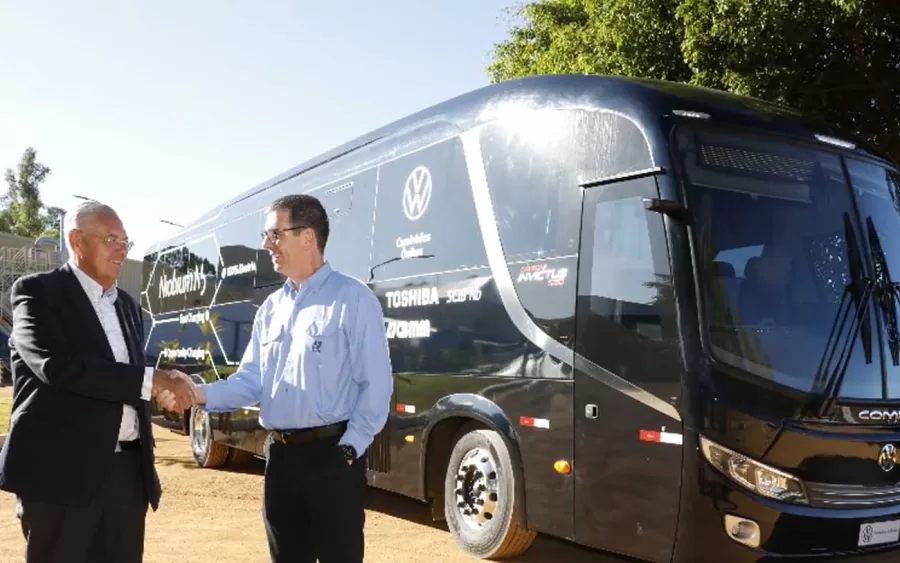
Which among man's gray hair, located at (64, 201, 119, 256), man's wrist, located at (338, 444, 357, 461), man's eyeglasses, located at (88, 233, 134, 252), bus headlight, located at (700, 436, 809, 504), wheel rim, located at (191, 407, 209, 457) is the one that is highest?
man's gray hair, located at (64, 201, 119, 256)

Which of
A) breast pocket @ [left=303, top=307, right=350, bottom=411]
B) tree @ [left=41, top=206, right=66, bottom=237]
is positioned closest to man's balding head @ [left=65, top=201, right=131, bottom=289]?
breast pocket @ [left=303, top=307, right=350, bottom=411]

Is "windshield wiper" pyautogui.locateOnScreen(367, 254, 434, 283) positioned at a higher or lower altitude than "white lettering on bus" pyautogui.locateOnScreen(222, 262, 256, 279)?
lower

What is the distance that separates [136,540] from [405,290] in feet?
12.3

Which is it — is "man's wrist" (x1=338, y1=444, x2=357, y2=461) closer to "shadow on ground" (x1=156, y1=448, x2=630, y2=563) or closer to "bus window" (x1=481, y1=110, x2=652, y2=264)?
"bus window" (x1=481, y1=110, x2=652, y2=264)

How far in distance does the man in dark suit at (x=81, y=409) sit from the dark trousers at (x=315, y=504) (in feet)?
2.09

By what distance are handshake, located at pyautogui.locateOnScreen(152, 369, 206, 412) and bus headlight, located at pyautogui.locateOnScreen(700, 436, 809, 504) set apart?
261 centimetres

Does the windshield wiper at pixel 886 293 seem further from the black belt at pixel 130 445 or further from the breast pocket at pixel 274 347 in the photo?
the black belt at pixel 130 445

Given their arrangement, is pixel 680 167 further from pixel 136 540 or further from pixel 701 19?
pixel 701 19

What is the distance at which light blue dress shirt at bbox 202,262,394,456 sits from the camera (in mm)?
3438

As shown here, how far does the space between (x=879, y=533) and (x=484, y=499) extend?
2.50 m

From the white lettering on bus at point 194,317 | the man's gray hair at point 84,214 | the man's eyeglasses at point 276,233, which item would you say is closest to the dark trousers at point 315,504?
the man's eyeglasses at point 276,233

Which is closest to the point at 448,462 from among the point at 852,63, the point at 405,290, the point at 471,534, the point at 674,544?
the point at 471,534

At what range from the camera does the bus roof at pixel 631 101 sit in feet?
17.9

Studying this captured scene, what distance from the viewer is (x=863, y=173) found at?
580 centimetres
